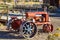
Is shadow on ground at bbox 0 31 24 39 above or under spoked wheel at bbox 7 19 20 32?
under

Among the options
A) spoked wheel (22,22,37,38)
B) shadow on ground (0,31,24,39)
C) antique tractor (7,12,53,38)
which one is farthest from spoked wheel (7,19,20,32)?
spoked wheel (22,22,37,38)

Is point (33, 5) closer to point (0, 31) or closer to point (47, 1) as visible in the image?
point (47, 1)

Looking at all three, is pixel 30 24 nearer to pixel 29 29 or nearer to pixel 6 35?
pixel 29 29

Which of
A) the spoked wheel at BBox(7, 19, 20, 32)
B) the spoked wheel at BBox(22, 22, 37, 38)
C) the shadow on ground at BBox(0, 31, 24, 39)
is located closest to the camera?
the spoked wheel at BBox(22, 22, 37, 38)

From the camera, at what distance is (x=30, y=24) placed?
11195 millimetres

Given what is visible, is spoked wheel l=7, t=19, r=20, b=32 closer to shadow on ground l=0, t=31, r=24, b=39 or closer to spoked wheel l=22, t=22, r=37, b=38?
shadow on ground l=0, t=31, r=24, b=39

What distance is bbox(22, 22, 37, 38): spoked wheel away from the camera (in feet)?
36.5

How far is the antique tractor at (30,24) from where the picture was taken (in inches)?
438

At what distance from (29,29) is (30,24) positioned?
23cm

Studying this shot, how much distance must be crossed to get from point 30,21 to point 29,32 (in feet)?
1.56

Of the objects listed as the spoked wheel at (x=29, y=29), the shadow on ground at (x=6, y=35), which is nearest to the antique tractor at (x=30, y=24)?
the spoked wheel at (x=29, y=29)

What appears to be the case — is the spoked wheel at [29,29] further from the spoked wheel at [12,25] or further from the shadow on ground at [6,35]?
the spoked wheel at [12,25]

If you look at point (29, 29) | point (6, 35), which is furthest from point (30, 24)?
point (6, 35)

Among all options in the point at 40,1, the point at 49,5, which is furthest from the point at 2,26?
the point at 40,1
